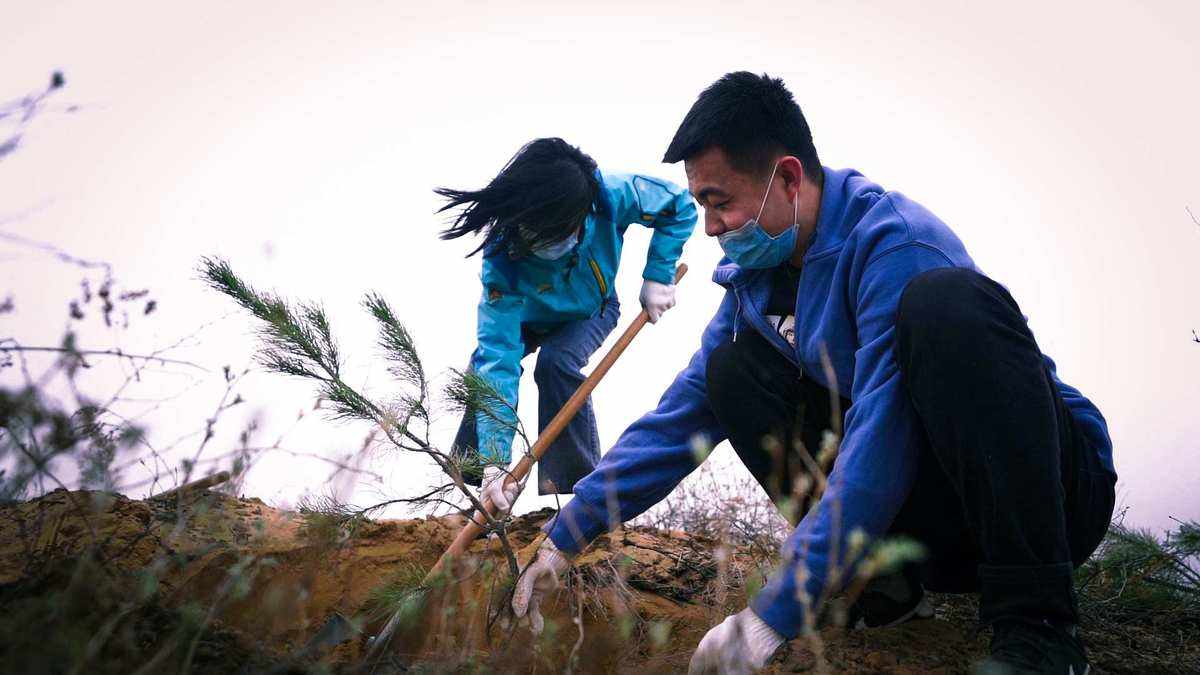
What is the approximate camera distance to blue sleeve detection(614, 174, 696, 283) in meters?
3.67

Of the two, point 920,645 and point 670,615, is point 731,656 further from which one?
point 670,615

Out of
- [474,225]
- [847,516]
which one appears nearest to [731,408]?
[847,516]

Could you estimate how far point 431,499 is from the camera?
2062 millimetres

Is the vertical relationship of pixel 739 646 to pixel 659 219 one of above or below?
below

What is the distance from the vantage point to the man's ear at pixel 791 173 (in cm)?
209

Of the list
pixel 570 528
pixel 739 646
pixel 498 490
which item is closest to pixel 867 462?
pixel 739 646

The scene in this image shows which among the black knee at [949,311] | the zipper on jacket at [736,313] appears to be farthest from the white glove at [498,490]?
the black knee at [949,311]

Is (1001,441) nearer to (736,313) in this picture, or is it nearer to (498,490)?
(736,313)

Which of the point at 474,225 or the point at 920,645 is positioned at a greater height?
the point at 474,225

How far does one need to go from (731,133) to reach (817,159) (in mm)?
250

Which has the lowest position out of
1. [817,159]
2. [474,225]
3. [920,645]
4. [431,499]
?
[920,645]

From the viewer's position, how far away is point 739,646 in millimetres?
1499

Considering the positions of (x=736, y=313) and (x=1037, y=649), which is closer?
(x=1037, y=649)

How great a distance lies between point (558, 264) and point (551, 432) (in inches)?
34.7
